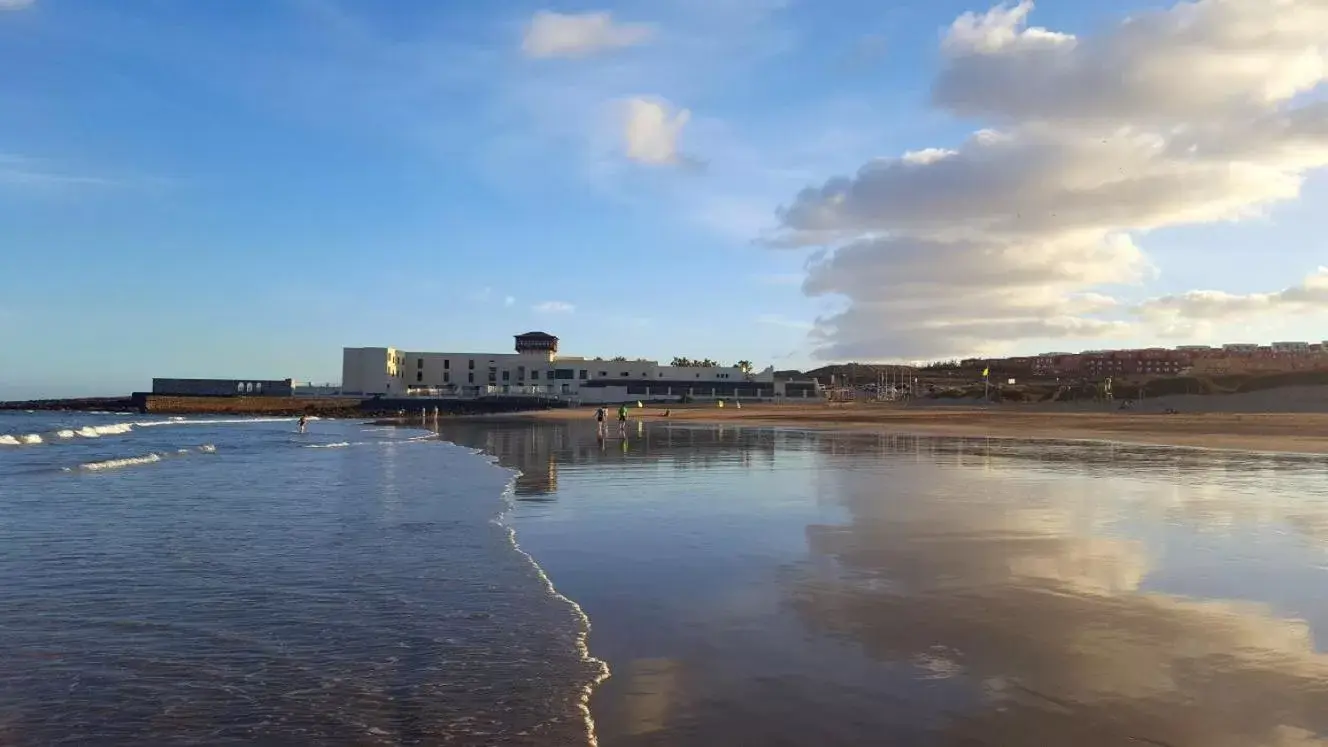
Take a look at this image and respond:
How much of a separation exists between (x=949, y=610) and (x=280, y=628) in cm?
A: 679

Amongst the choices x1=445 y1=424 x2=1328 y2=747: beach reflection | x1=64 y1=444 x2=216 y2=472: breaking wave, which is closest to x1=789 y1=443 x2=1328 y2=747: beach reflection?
x1=445 y1=424 x2=1328 y2=747: beach reflection

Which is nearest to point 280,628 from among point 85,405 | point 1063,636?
point 1063,636

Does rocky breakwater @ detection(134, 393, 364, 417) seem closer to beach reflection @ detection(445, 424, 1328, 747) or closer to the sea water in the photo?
the sea water

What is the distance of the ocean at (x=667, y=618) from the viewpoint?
5.88 m

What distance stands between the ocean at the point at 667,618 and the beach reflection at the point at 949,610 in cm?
4

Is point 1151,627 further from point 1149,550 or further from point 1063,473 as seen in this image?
point 1063,473

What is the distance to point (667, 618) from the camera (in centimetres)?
859

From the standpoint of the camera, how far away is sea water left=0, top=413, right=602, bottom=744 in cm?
591

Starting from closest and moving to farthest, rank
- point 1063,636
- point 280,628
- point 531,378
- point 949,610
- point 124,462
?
point 1063,636, point 280,628, point 949,610, point 124,462, point 531,378

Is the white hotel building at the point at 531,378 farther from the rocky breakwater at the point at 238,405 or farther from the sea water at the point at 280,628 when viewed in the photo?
the sea water at the point at 280,628

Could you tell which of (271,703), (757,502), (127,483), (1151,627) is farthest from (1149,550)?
(127,483)

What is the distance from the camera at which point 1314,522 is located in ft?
47.9

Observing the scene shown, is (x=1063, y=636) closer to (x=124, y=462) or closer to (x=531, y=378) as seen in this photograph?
(x=124, y=462)

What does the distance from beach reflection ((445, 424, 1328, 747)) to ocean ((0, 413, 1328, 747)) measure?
1.6 inches
